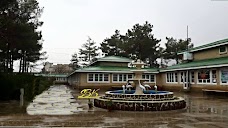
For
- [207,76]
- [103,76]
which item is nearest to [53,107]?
[207,76]

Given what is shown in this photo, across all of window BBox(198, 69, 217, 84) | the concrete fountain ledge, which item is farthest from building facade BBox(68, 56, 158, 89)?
the concrete fountain ledge

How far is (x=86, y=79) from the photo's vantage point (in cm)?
3062

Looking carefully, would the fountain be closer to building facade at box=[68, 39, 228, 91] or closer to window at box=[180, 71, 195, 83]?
building facade at box=[68, 39, 228, 91]

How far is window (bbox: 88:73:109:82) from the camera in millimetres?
30859

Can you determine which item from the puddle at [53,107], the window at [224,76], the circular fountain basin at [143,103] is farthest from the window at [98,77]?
the circular fountain basin at [143,103]

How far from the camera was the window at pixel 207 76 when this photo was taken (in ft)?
70.9

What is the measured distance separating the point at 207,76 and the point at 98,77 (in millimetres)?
14060

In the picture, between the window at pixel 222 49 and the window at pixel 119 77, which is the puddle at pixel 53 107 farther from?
the window at pixel 119 77

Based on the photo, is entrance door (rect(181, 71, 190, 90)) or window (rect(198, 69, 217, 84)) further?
entrance door (rect(181, 71, 190, 90))

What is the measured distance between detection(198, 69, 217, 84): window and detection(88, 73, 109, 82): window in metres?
12.4

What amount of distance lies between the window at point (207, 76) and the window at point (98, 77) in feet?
40.7

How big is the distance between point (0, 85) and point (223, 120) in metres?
12.7

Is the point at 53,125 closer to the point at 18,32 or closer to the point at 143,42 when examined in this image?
the point at 18,32

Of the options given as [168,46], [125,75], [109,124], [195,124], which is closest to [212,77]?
[125,75]
